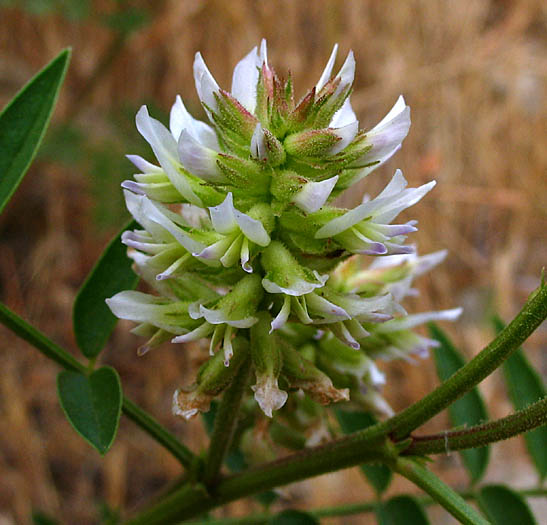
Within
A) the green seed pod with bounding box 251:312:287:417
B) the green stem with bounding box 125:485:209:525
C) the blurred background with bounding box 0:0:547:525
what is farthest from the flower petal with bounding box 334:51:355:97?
the blurred background with bounding box 0:0:547:525

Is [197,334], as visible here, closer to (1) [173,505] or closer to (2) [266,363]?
(2) [266,363]

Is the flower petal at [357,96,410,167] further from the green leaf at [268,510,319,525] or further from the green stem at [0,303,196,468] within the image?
the green leaf at [268,510,319,525]

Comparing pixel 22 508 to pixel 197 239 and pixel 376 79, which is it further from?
pixel 376 79

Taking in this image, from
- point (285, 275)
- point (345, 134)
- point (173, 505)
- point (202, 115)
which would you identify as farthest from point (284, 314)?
point (202, 115)

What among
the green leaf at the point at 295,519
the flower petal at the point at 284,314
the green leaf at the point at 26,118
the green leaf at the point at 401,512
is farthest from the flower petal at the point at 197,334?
the green leaf at the point at 401,512

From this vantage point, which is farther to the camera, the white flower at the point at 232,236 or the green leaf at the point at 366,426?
the green leaf at the point at 366,426

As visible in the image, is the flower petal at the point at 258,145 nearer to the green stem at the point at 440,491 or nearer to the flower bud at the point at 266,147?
the flower bud at the point at 266,147

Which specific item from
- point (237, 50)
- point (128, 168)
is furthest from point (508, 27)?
point (128, 168)
